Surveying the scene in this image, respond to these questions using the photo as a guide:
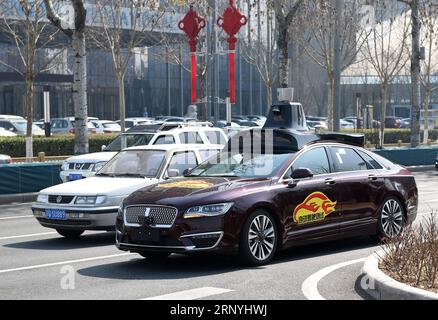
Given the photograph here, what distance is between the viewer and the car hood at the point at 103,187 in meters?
12.5

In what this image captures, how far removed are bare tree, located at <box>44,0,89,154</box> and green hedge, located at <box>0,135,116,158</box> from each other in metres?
8.11

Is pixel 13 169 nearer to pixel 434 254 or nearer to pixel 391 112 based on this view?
pixel 434 254

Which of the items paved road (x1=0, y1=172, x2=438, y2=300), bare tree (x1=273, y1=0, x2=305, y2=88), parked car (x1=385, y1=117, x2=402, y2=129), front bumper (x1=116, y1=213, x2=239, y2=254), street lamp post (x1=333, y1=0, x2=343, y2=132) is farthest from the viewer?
parked car (x1=385, y1=117, x2=402, y2=129)

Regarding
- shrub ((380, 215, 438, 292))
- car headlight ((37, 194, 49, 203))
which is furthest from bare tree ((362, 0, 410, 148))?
shrub ((380, 215, 438, 292))

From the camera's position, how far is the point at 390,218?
12016mm

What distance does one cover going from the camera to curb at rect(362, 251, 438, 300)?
7301mm

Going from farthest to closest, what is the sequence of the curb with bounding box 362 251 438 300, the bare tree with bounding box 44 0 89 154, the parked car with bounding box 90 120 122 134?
the parked car with bounding box 90 120 122 134 < the bare tree with bounding box 44 0 89 154 < the curb with bounding box 362 251 438 300

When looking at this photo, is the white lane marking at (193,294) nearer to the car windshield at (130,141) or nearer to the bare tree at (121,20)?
the car windshield at (130,141)

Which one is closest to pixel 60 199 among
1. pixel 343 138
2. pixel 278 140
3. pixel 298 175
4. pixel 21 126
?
pixel 278 140

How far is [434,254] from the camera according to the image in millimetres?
8242

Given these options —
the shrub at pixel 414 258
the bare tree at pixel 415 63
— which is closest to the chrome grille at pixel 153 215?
the shrub at pixel 414 258

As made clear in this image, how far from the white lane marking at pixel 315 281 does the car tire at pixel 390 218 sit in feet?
4.49

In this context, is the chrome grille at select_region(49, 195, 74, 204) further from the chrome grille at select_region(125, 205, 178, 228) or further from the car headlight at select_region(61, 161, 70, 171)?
the car headlight at select_region(61, 161, 70, 171)
